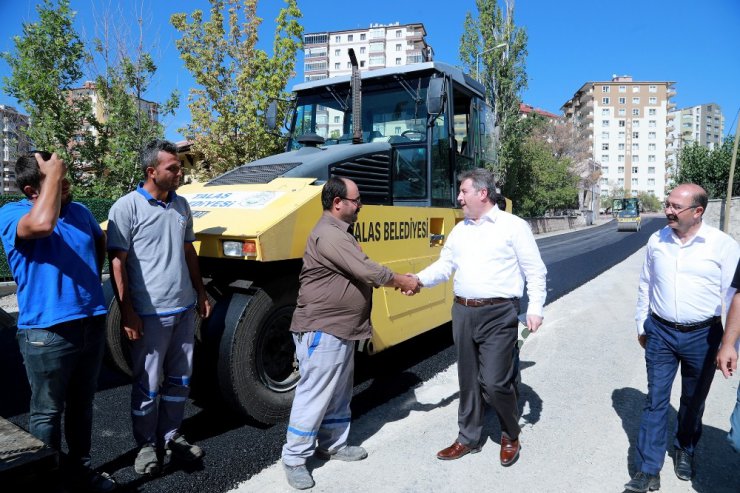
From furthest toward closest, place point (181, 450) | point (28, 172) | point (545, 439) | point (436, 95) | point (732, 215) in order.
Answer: point (732, 215)
point (436, 95)
point (545, 439)
point (181, 450)
point (28, 172)

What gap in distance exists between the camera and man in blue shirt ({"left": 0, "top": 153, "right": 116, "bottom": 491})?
237cm

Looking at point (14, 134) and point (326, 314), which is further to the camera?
point (14, 134)

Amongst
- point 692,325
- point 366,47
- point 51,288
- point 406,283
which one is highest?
point 366,47

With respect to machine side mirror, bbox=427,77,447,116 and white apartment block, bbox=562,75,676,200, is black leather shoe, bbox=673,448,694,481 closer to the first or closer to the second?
machine side mirror, bbox=427,77,447,116

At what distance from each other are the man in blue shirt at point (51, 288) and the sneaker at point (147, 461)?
47cm

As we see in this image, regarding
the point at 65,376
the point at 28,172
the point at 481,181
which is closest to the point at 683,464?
the point at 481,181

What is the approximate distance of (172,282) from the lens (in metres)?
2.88

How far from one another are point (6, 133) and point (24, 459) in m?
14.3

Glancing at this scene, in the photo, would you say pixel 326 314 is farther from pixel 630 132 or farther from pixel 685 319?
pixel 630 132

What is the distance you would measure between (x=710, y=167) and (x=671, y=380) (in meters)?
32.5

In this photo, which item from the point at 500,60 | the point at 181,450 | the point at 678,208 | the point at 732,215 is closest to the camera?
the point at 678,208

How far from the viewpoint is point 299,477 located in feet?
9.25

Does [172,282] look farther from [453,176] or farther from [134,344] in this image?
[453,176]

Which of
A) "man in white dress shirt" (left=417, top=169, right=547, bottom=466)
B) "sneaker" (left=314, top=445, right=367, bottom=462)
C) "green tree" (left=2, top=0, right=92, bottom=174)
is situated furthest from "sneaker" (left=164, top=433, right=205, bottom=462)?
"green tree" (left=2, top=0, right=92, bottom=174)
